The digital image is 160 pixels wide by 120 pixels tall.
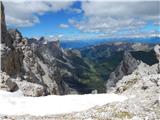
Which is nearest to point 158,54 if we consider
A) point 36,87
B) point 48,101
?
point 36,87

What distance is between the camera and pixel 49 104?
162 ft

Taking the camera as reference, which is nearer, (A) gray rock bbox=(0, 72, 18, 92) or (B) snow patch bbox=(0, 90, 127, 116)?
(B) snow patch bbox=(0, 90, 127, 116)

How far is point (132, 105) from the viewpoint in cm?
4203

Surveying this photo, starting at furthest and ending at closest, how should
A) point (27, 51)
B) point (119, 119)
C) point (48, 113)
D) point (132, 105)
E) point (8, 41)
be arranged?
point (27, 51), point (8, 41), point (48, 113), point (132, 105), point (119, 119)

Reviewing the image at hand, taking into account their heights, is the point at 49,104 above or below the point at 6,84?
below

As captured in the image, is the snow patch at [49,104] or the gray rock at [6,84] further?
Answer: the gray rock at [6,84]

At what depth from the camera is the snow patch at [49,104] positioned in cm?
4631

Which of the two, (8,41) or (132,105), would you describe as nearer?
(132,105)

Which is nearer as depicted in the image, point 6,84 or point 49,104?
point 49,104

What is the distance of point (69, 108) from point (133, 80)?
107 feet

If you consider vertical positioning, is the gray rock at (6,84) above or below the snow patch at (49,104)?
above

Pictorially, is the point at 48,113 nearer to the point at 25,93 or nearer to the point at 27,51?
the point at 25,93

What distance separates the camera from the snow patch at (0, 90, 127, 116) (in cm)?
4631

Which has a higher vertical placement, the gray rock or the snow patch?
the gray rock
